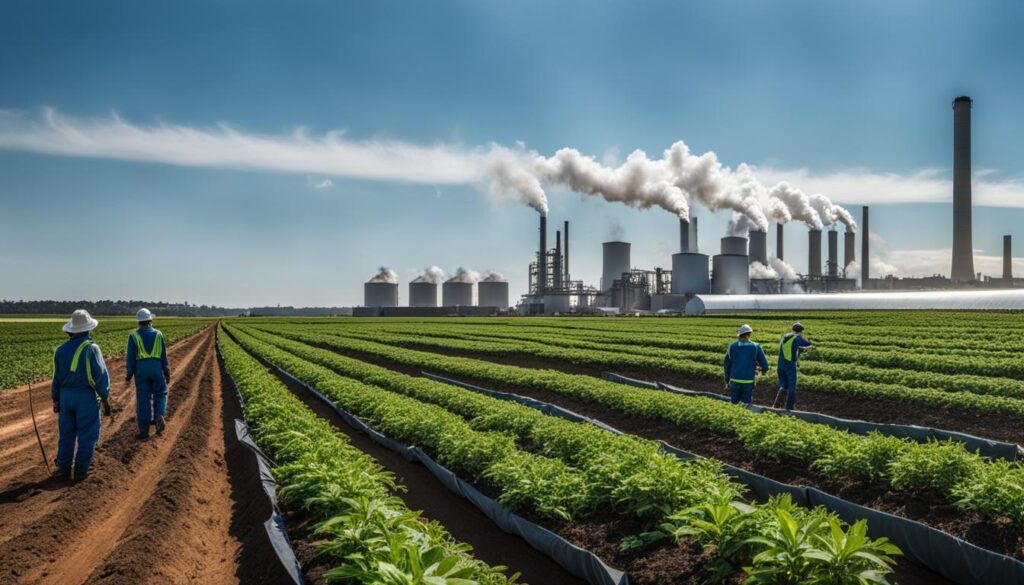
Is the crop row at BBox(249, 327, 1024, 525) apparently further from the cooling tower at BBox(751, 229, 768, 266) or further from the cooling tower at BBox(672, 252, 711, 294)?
the cooling tower at BBox(751, 229, 768, 266)

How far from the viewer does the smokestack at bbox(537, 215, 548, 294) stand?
324 feet

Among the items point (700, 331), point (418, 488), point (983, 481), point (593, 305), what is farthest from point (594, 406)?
point (593, 305)

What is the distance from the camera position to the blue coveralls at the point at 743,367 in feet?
47.8

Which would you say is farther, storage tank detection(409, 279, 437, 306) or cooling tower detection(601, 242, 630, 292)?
storage tank detection(409, 279, 437, 306)

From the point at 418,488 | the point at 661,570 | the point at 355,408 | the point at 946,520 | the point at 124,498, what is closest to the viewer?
the point at 661,570

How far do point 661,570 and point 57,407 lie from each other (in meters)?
9.22

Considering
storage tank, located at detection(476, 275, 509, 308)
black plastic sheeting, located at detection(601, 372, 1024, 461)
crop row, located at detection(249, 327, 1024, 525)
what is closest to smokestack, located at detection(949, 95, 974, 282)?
storage tank, located at detection(476, 275, 509, 308)

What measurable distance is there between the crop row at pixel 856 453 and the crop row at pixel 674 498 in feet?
3.15

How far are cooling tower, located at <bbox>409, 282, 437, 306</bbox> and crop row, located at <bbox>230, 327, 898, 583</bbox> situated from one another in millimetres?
122214

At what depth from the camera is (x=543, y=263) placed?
10450cm

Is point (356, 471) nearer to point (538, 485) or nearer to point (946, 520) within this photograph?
point (538, 485)

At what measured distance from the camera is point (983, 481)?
7258 millimetres

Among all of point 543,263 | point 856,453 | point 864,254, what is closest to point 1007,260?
point 864,254

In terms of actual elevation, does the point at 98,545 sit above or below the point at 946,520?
below
